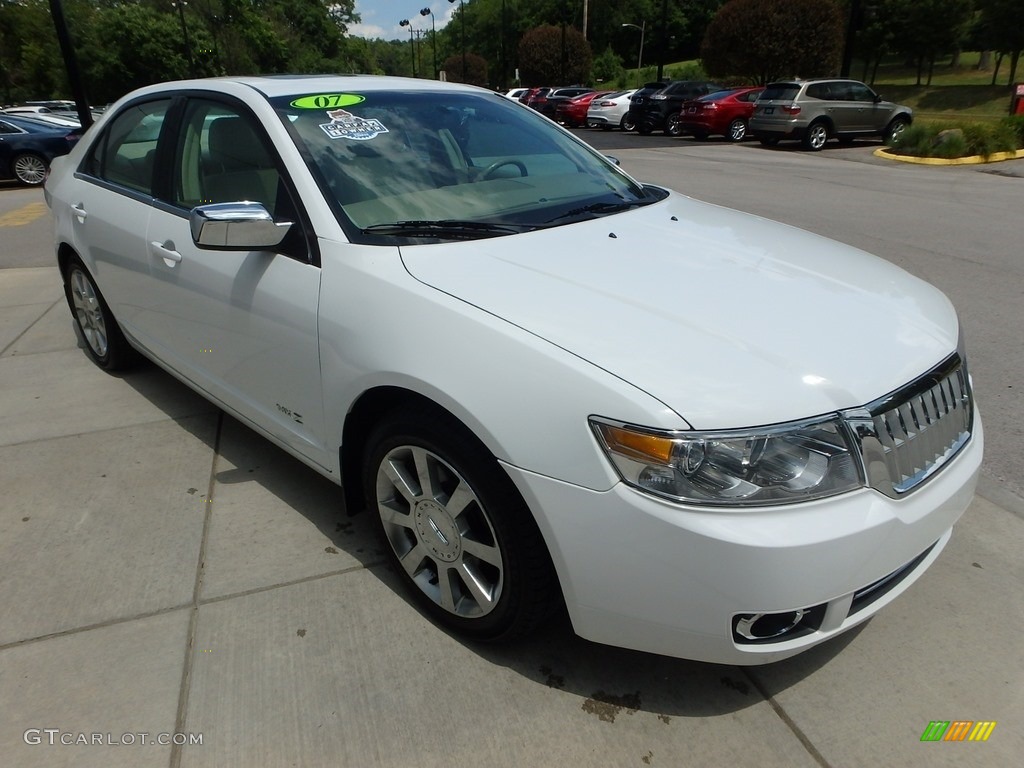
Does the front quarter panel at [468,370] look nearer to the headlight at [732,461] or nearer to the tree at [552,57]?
the headlight at [732,461]

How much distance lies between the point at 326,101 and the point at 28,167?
48.2 feet

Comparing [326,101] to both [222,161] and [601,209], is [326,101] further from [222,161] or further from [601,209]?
[601,209]

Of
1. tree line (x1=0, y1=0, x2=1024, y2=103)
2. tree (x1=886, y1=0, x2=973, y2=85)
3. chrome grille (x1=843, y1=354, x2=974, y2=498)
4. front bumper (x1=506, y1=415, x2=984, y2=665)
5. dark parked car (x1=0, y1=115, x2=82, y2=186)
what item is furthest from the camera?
tree (x1=886, y1=0, x2=973, y2=85)

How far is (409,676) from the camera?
Result: 2.29m

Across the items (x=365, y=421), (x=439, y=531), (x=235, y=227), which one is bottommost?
(x=439, y=531)

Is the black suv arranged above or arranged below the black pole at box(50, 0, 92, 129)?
below

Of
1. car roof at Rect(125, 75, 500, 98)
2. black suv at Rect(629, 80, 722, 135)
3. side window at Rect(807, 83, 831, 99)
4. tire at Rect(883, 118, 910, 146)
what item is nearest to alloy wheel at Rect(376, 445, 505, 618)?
car roof at Rect(125, 75, 500, 98)

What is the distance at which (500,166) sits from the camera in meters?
3.13

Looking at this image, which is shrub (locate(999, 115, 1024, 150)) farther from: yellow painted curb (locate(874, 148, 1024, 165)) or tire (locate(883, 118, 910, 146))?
tire (locate(883, 118, 910, 146))

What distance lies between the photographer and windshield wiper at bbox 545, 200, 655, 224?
2824 millimetres

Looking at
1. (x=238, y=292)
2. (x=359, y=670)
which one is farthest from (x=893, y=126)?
(x=359, y=670)

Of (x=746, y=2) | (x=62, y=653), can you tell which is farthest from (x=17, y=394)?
(x=746, y=2)

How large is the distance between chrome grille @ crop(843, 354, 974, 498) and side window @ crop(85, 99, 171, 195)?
3.14m

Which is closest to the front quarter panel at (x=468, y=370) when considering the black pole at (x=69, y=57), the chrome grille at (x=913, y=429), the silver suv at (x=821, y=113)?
the chrome grille at (x=913, y=429)
